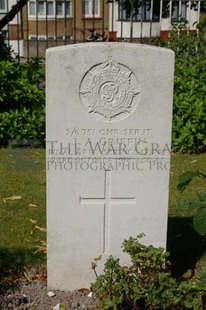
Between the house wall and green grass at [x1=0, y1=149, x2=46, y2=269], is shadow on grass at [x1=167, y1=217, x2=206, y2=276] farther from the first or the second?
the house wall

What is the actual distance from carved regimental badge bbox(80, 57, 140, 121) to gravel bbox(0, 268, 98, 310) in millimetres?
1205

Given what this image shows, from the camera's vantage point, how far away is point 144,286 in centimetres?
342

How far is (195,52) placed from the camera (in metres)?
8.38

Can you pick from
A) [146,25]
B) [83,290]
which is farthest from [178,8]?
[146,25]

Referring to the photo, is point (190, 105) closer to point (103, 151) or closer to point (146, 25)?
point (103, 151)

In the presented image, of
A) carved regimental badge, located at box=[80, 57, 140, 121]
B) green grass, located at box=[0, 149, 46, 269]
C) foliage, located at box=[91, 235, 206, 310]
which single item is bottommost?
green grass, located at box=[0, 149, 46, 269]

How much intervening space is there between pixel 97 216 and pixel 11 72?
4.28 metres

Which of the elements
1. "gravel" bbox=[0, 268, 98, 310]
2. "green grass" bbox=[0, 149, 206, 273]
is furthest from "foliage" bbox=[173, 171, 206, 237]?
"gravel" bbox=[0, 268, 98, 310]

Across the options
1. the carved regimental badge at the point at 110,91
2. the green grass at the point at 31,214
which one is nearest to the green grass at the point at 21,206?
the green grass at the point at 31,214

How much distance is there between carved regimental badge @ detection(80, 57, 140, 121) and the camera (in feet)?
11.5

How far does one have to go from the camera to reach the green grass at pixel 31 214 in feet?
14.2

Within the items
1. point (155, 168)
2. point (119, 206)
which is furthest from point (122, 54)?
point (119, 206)

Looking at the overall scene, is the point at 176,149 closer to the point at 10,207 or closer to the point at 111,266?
the point at 10,207

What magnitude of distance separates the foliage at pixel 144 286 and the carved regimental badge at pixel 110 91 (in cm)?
80
